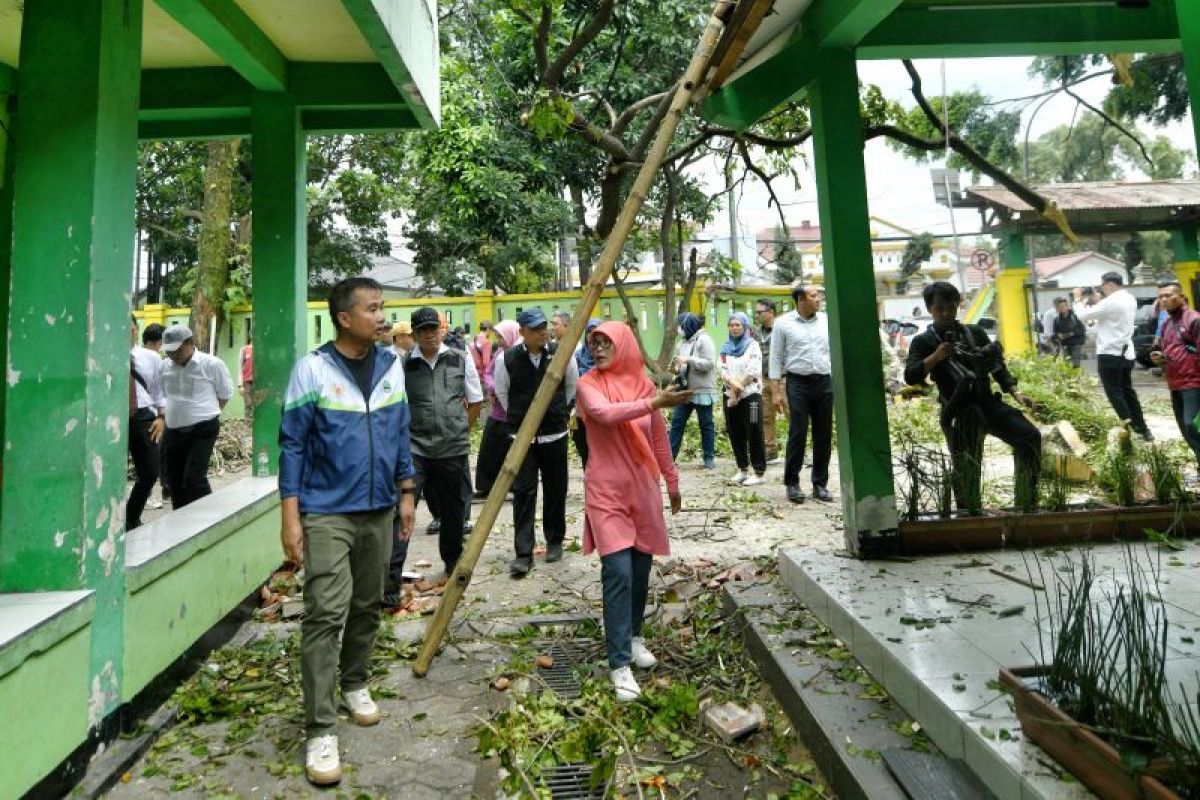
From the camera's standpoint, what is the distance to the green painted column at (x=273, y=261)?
18.1 ft

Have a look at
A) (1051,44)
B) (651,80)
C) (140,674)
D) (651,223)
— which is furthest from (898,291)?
(140,674)

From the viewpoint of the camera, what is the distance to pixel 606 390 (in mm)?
3668

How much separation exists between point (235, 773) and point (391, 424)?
4.95 feet

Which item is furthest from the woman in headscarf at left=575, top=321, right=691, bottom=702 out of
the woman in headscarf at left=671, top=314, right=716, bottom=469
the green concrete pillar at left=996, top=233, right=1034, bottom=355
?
the green concrete pillar at left=996, top=233, right=1034, bottom=355

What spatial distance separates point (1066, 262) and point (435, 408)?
171 ft

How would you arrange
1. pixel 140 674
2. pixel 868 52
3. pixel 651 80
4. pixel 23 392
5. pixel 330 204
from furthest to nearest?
pixel 330 204, pixel 651 80, pixel 868 52, pixel 140 674, pixel 23 392

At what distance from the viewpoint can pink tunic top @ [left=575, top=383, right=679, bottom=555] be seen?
3574 mm

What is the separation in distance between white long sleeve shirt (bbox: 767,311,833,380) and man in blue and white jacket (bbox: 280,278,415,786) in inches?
184

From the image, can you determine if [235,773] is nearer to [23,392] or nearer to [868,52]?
[23,392]

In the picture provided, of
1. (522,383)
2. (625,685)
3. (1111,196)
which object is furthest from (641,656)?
(1111,196)

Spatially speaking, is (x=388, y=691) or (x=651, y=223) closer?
(x=388, y=691)

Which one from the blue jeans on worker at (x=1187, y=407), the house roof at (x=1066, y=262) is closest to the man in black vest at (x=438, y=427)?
the blue jeans on worker at (x=1187, y=407)

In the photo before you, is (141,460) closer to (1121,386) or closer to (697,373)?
(697,373)

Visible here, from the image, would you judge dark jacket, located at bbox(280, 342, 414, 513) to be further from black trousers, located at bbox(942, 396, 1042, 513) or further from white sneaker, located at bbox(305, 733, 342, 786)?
black trousers, located at bbox(942, 396, 1042, 513)
